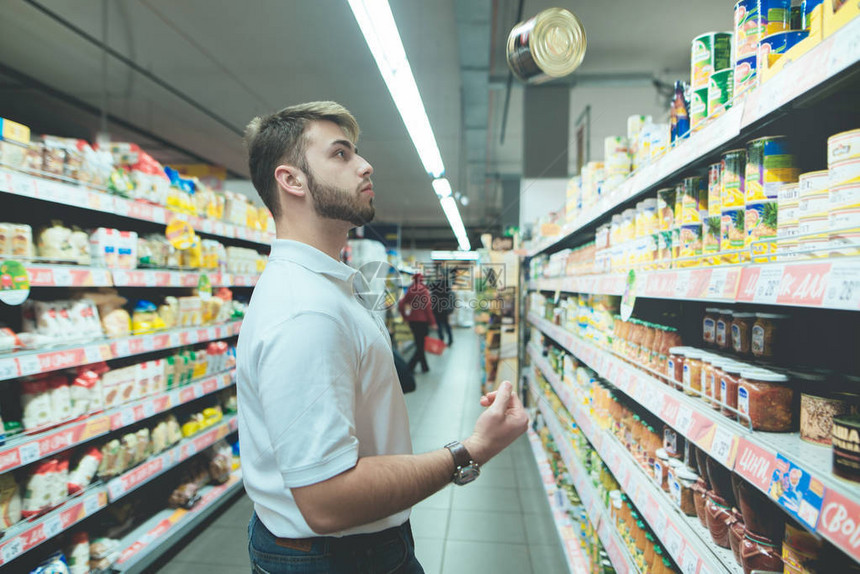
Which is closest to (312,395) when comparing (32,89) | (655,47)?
(655,47)

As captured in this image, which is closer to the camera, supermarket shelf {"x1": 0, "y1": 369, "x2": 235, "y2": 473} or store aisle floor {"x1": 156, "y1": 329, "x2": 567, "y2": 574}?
supermarket shelf {"x1": 0, "y1": 369, "x2": 235, "y2": 473}

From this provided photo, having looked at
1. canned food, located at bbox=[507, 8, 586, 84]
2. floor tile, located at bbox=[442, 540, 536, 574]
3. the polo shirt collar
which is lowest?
floor tile, located at bbox=[442, 540, 536, 574]

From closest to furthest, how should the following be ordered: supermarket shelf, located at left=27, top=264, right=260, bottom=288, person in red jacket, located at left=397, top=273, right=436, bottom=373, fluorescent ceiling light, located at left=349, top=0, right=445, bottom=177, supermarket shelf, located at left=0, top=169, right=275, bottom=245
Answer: supermarket shelf, located at left=0, top=169, right=275, bottom=245 → supermarket shelf, located at left=27, top=264, right=260, bottom=288 → fluorescent ceiling light, located at left=349, top=0, right=445, bottom=177 → person in red jacket, located at left=397, top=273, right=436, bottom=373

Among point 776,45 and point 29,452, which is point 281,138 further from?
point 29,452

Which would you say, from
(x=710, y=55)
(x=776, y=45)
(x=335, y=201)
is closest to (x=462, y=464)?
(x=335, y=201)

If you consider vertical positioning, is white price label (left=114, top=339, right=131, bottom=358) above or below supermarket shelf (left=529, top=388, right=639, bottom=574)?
above

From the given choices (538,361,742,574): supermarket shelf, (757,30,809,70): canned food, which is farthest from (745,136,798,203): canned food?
(538,361,742,574): supermarket shelf

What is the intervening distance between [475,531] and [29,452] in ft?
7.97

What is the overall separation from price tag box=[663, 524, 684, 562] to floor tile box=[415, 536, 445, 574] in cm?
175

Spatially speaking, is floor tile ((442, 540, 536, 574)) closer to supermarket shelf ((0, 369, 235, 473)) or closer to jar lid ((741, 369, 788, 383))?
supermarket shelf ((0, 369, 235, 473))

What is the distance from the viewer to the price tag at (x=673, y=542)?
1.23 meters

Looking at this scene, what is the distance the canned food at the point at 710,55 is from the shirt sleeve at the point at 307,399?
46.0 inches

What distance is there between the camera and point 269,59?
5254 millimetres

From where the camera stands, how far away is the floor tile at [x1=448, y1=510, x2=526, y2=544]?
9.96 ft
